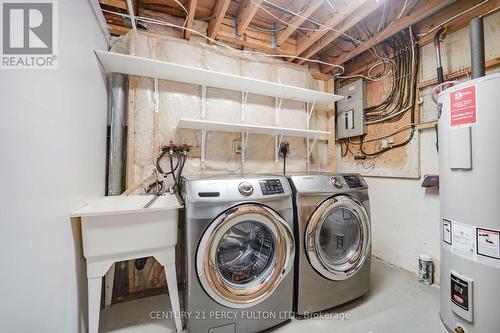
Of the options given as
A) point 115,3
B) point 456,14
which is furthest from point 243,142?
point 456,14

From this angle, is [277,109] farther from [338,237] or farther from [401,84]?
[338,237]

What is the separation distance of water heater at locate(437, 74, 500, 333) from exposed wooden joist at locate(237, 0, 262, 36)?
1.56 metres

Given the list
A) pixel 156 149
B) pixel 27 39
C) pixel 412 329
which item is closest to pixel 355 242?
pixel 412 329

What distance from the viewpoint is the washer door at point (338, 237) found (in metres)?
1.51

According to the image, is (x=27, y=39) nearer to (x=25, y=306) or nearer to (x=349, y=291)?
(x=25, y=306)

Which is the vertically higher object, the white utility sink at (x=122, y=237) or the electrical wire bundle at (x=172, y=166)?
the electrical wire bundle at (x=172, y=166)

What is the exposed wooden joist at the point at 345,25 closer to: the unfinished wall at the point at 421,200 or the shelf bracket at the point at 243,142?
the unfinished wall at the point at 421,200

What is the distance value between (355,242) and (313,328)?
0.73 meters

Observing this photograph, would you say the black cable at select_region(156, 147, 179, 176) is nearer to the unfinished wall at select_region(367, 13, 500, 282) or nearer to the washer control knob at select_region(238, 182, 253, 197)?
the washer control knob at select_region(238, 182, 253, 197)

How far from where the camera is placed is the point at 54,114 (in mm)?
979

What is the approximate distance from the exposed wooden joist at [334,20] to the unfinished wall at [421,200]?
933 millimetres

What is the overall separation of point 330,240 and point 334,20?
1.98 meters

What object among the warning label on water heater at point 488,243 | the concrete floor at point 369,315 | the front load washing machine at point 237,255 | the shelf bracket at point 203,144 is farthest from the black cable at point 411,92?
the shelf bracket at point 203,144

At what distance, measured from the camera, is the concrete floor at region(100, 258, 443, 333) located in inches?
56.5
